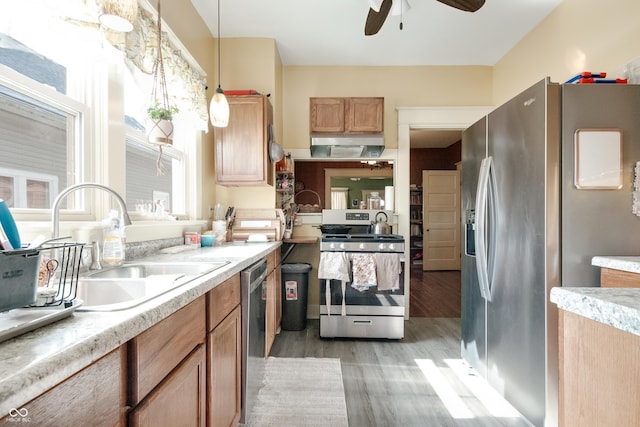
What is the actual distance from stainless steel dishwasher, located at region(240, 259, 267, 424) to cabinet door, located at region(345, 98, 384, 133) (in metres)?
1.88

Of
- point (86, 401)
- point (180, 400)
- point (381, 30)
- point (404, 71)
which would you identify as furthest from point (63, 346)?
point (404, 71)

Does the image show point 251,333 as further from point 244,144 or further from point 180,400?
point 244,144

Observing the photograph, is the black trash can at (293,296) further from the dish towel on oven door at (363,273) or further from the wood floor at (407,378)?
the dish towel on oven door at (363,273)

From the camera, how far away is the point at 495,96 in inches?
140

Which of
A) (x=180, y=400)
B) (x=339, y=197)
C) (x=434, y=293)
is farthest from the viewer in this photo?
(x=434, y=293)

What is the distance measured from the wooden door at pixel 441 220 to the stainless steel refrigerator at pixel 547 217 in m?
4.65

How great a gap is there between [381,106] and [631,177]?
2.17 m

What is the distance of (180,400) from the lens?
0.99 meters

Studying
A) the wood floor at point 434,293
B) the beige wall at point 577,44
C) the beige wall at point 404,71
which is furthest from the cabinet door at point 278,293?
the beige wall at point 577,44

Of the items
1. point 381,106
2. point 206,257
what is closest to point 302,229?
point 381,106

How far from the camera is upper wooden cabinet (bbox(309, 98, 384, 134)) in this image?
10.9 ft

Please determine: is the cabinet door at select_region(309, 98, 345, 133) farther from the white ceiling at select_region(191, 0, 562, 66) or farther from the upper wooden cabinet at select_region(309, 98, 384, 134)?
the white ceiling at select_region(191, 0, 562, 66)

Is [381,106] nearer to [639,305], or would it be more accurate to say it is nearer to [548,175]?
[548,175]

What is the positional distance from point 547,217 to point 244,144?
7.51 feet
